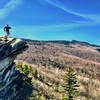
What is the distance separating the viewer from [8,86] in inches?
917

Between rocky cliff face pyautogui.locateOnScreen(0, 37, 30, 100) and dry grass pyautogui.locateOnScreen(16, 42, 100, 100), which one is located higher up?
rocky cliff face pyautogui.locateOnScreen(0, 37, 30, 100)

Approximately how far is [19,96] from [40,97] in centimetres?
351

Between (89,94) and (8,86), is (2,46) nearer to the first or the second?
(8,86)

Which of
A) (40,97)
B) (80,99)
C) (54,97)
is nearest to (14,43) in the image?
(40,97)

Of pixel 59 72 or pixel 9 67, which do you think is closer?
pixel 9 67

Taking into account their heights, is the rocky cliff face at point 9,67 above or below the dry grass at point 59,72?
above

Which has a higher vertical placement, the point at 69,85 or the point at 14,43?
the point at 14,43

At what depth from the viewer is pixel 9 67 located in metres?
23.6

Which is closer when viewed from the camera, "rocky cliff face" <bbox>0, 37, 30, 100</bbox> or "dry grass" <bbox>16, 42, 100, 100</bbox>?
"rocky cliff face" <bbox>0, 37, 30, 100</bbox>

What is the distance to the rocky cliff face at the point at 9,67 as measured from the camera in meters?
21.7

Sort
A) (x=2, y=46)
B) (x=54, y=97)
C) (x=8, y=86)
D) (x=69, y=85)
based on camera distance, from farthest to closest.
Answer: (x=54, y=97) → (x=69, y=85) → (x=8, y=86) → (x=2, y=46)

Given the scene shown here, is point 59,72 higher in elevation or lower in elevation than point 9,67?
lower

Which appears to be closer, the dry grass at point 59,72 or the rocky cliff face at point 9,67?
the rocky cliff face at point 9,67

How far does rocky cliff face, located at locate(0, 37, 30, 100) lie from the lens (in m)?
21.7
